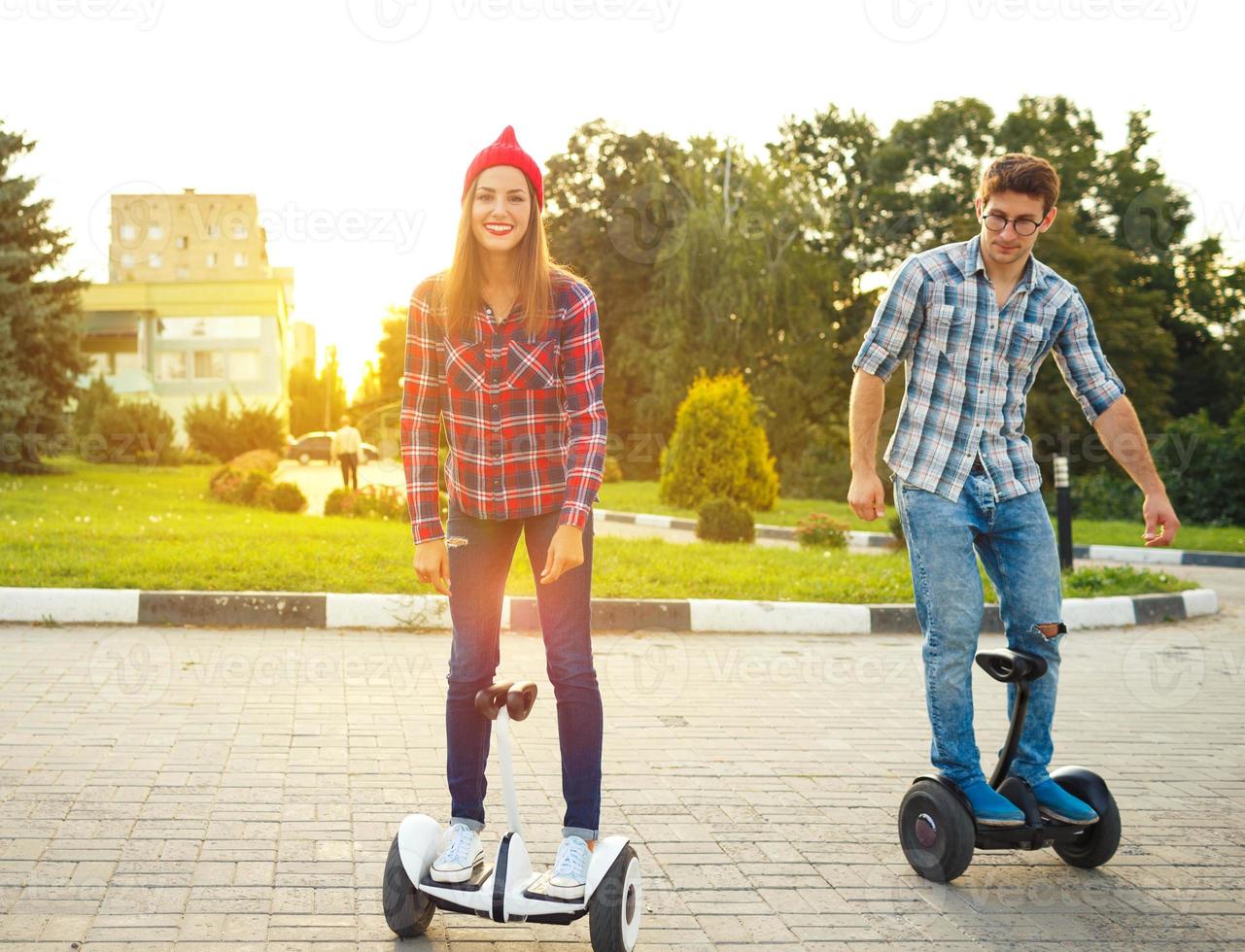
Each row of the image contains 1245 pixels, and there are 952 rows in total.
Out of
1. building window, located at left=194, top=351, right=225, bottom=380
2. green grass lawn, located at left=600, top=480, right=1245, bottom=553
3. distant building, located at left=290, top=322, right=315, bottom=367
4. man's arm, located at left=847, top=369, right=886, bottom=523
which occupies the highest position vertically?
distant building, located at left=290, top=322, right=315, bottom=367

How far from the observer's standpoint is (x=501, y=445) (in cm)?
327

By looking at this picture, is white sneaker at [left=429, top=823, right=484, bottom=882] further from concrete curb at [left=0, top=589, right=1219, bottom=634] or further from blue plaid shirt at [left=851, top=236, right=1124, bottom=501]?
concrete curb at [left=0, top=589, right=1219, bottom=634]

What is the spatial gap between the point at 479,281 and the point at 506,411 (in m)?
0.36

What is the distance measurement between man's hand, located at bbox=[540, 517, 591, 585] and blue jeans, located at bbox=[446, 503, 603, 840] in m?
0.10

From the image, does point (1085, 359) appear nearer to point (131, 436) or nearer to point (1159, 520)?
point (1159, 520)

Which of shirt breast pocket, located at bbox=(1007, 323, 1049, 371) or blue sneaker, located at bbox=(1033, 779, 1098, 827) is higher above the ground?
shirt breast pocket, located at bbox=(1007, 323, 1049, 371)

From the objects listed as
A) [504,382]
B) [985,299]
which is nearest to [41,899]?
[504,382]

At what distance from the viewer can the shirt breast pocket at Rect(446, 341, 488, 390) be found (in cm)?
330

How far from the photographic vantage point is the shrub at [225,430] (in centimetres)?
4325

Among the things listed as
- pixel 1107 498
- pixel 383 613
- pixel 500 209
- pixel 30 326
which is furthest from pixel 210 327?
pixel 500 209

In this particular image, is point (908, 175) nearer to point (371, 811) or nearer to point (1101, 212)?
point (1101, 212)

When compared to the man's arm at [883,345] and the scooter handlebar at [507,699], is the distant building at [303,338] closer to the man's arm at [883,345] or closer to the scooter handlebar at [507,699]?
the man's arm at [883,345]

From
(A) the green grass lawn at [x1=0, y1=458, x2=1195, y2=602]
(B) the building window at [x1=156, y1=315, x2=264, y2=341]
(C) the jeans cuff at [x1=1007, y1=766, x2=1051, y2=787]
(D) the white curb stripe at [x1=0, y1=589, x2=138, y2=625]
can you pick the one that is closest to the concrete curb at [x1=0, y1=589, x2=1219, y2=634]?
(D) the white curb stripe at [x1=0, y1=589, x2=138, y2=625]

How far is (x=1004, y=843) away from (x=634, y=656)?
4.31 metres
